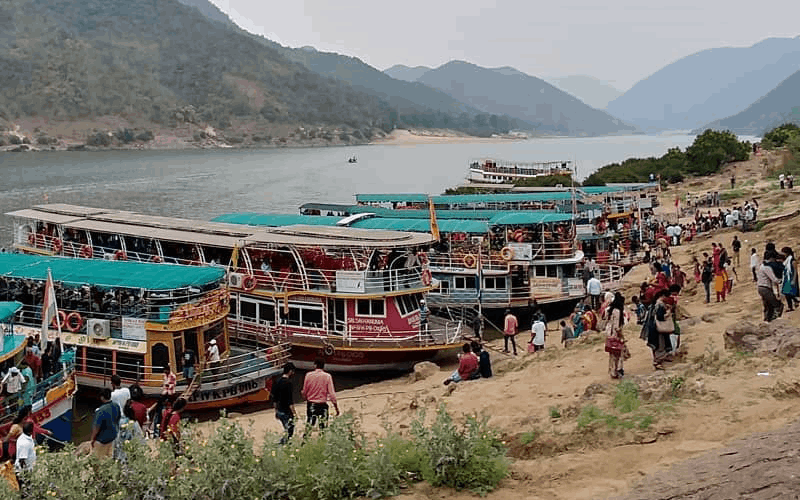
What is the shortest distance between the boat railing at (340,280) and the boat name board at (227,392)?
3.60 meters

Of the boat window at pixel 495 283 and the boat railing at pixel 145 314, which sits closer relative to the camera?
the boat railing at pixel 145 314

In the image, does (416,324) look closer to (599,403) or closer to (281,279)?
(281,279)

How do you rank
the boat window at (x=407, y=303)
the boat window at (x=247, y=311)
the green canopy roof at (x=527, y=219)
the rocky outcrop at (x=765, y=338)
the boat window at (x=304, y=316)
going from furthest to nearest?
the green canopy roof at (x=527, y=219)
the boat window at (x=247, y=311)
the boat window at (x=304, y=316)
the boat window at (x=407, y=303)
the rocky outcrop at (x=765, y=338)

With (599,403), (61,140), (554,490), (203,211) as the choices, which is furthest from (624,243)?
(61,140)

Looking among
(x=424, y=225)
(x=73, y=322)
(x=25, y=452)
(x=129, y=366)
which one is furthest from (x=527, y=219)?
(x=25, y=452)

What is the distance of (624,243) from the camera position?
35094 millimetres

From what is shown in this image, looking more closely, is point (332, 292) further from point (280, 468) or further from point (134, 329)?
point (280, 468)

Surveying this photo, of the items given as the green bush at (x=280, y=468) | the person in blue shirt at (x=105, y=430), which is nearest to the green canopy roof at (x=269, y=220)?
the person in blue shirt at (x=105, y=430)

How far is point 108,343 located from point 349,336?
663cm

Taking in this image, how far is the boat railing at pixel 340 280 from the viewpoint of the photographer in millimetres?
22344

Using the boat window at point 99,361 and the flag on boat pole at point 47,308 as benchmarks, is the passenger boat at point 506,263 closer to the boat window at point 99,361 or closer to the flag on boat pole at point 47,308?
the boat window at point 99,361

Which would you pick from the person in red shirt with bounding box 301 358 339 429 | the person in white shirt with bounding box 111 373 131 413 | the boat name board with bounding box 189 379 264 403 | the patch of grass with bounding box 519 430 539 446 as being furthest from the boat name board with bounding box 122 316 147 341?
the patch of grass with bounding box 519 430 539 446

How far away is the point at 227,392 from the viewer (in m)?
19.9

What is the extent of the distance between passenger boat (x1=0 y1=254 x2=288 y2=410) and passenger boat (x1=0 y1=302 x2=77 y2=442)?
1937 mm
